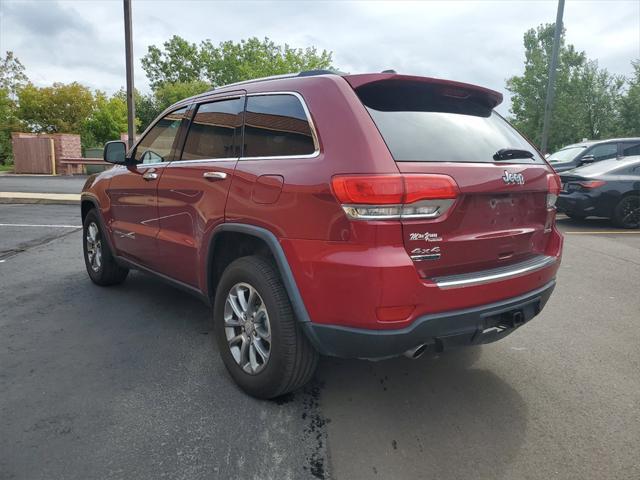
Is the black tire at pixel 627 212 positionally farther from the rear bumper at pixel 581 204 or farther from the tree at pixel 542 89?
the tree at pixel 542 89

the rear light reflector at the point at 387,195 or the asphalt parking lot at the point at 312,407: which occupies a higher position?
the rear light reflector at the point at 387,195

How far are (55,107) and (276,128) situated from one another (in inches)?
1917

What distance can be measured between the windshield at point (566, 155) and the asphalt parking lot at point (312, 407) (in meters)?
7.81

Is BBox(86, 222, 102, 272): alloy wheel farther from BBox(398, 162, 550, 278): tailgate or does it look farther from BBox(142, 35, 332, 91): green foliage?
BBox(142, 35, 332, 91): green foliage

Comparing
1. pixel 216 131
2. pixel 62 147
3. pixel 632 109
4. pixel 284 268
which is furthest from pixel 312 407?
pixel 632 109

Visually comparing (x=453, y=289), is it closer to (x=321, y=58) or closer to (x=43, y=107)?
(x=43, y=107)

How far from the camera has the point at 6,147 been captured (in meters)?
35.9

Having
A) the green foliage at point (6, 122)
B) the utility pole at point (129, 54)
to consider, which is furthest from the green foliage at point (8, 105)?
the utility pole at point (129, 54)

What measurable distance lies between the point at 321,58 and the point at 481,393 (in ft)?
176

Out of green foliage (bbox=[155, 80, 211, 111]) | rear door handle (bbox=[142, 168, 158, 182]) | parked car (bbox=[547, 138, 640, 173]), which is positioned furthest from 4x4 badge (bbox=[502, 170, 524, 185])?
green foliage (bbox=[155, 80, 211, 111])

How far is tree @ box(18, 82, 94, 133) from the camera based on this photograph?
43.3 meters

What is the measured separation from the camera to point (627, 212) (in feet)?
31.3

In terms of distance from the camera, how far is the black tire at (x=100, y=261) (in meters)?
4.94

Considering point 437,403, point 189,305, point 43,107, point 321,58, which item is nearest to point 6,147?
point 43,107
